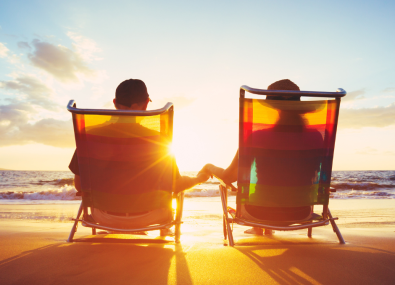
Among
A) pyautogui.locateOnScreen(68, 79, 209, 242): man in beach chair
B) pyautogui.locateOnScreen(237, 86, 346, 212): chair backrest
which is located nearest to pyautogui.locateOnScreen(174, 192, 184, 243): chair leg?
pyautogui.locateOnScreen(68, 79, 209, 242): man in beach chair

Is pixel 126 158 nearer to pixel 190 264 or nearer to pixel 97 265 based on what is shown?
pixel 97 265

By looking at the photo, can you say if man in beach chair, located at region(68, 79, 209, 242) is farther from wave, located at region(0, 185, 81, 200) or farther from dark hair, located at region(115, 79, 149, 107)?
wave, located at region(0, 185, 81, 200)

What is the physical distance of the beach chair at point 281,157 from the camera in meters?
2.39

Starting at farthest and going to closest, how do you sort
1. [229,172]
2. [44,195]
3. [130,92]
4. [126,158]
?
[44,195] → [229,172] → [130,92] → [126,158]

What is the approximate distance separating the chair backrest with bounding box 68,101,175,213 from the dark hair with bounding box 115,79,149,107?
0.88 ft

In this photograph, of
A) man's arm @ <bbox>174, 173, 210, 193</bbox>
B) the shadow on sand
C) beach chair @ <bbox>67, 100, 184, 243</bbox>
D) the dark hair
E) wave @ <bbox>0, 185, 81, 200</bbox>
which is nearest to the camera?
the shadow on sand

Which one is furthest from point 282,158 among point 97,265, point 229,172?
point 97,265

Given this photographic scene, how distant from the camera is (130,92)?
8.18ft

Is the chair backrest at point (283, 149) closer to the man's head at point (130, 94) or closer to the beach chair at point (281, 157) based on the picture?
the beach chair at point (281, 157)

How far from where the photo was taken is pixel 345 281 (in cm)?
162

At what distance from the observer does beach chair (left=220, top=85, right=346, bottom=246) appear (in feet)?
7.84

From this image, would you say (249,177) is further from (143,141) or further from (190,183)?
(143,141)

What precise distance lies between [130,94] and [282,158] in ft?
5.55

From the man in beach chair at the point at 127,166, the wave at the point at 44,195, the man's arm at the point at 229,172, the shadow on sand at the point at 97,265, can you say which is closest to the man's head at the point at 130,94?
the man in beach chair at the point at 127,166
